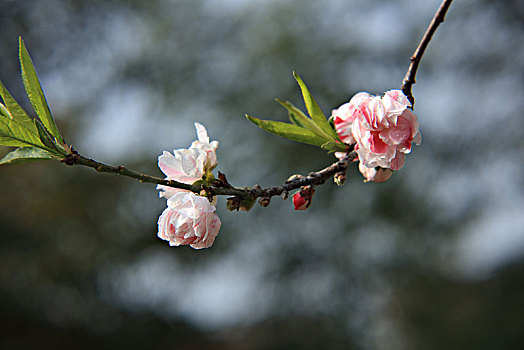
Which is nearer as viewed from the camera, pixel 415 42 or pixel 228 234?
pixel 415 42

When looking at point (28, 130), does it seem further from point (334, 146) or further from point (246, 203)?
point (334, 146)

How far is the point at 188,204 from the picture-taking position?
51cm

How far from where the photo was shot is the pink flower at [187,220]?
508 mm

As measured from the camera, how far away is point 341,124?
60 centimetres

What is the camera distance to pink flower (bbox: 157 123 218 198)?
20.8 inches

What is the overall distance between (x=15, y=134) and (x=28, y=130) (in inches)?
0.5

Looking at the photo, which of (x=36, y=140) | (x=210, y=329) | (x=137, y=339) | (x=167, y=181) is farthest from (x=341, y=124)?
(x=210, y=329)

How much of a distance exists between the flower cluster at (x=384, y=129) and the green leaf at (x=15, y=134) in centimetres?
34

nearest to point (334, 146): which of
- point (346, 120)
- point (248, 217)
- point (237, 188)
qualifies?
point (346, 120)

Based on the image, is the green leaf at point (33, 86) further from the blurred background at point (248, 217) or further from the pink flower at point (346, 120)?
the blurred background at point (248, 217)

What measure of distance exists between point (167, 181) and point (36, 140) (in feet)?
0.45

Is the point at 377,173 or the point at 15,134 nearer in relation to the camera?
the point at 15,134

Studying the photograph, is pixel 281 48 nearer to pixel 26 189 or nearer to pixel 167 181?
pixel 26 189

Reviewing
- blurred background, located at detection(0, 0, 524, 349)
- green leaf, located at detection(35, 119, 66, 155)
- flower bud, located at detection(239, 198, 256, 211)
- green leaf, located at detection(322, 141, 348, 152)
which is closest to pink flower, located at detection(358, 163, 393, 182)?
green leaf, located at detection(322, 141, 348, 152)
